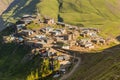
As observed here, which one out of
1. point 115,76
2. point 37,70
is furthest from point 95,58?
point 115,76

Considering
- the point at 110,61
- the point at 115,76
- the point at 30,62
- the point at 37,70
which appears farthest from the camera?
the point at 30,62

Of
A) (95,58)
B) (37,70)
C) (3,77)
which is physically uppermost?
(95,58)

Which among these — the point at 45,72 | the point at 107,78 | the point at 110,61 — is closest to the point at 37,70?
the point at 45,72

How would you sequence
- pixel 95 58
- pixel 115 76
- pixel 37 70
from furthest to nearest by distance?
pixel 37 70 → pixel 95 58 → pixel 115 76

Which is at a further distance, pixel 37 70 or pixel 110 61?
pixel 37 70

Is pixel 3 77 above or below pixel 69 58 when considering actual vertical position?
below

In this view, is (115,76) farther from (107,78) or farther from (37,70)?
(37,70)

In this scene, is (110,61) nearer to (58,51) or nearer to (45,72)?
(45,72)

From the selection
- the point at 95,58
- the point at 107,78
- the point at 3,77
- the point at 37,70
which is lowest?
the point at 3,77

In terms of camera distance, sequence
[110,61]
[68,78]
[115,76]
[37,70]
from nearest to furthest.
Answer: [115,76] → [110,61] → [68,78] → [37,70]
